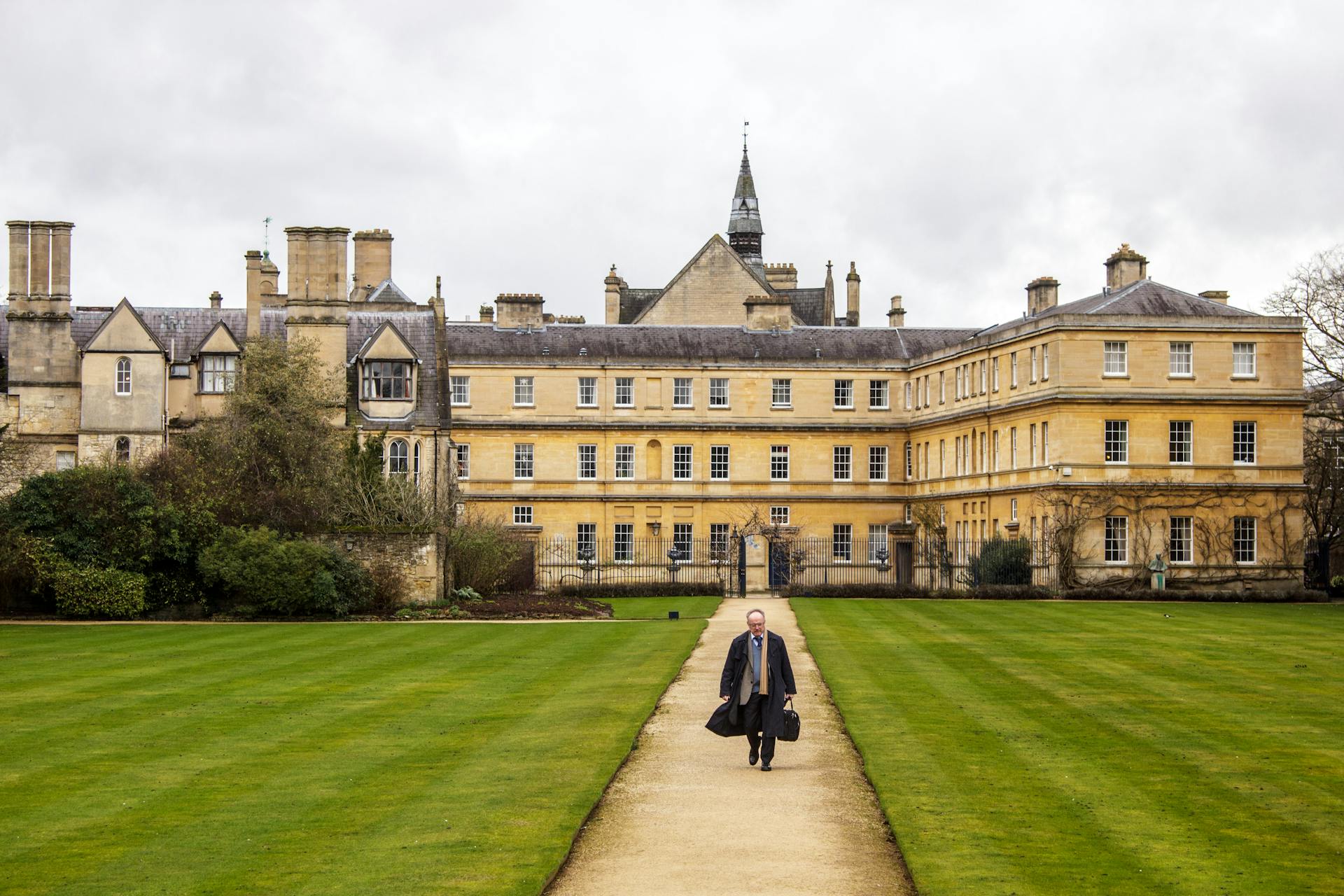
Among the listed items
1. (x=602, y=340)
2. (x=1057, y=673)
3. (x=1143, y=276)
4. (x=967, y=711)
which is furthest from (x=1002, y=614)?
(x=602, y=340)

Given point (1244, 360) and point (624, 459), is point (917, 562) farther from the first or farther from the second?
point (1244, 360)

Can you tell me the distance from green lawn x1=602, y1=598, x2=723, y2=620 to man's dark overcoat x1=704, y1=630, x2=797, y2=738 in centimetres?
2326

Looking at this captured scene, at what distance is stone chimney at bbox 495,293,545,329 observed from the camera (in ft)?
229

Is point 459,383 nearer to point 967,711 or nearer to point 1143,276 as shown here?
point 1143,276

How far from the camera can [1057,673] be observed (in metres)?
24.0

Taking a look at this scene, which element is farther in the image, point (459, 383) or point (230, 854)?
point (459, 383)

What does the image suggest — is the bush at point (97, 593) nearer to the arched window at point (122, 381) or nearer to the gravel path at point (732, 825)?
the arched window at point (122, 381)

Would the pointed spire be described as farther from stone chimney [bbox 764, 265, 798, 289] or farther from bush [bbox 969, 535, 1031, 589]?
bush [bbox 969, 535, 1031, 589]

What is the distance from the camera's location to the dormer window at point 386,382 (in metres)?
52.6

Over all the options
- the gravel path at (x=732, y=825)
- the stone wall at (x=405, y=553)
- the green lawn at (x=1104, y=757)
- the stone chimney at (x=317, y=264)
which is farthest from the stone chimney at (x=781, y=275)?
the gravel path at (x=732, y=825)

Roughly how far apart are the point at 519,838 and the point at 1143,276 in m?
52.6

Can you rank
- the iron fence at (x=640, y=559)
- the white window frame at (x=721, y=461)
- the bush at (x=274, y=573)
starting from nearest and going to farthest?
the bush at (x=274, y=573)
the iron fence at (x=640, y=559)
the white window frame at (x=721, y=461)

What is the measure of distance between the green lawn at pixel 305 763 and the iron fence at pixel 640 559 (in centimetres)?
2875

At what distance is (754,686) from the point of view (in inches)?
631
